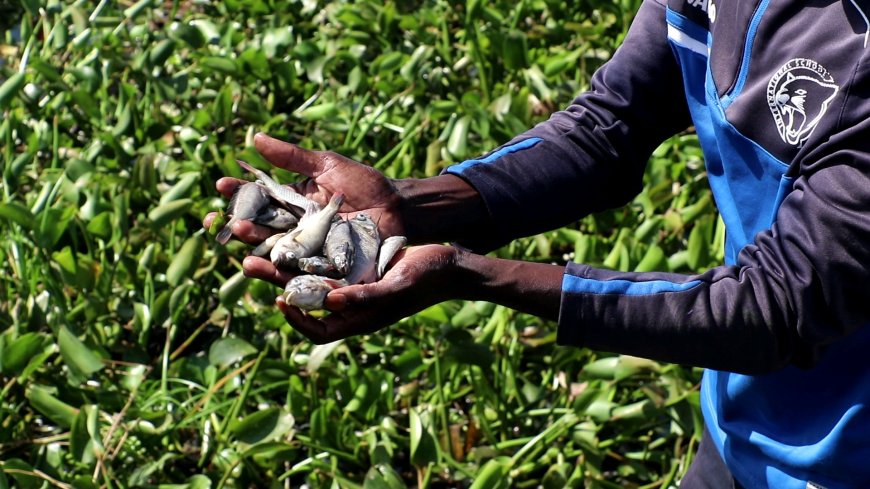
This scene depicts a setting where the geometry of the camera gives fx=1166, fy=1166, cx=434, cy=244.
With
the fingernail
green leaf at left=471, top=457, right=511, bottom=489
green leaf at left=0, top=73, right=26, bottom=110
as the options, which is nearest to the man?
the fingernail

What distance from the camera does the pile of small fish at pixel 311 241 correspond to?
940 mm

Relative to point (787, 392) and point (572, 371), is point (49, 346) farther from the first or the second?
point (787, 392)

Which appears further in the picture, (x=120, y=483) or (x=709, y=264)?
(x=709, y=264)

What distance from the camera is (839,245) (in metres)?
0.80

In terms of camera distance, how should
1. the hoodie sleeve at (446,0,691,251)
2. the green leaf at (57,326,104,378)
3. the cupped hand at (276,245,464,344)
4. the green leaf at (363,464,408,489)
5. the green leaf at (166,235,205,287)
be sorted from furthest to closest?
the green leaf at (166,235,205,287) < the green leaf at (57,326,104,378) < the green leaf at (363,464,408,489) < the hoodie sleeve at (446,0,691,251) < the cupped hand at (276,245,464,344)

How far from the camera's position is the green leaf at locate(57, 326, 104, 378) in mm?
1544

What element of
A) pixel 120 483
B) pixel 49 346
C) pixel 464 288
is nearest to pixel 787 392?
pixel 464 288

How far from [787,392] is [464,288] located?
296 millimetres

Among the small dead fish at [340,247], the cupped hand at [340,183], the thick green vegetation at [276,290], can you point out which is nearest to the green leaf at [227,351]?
the thick green vegetation at [276,290]

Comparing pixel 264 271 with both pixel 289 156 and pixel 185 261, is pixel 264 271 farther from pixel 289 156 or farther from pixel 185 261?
pixel 185 261

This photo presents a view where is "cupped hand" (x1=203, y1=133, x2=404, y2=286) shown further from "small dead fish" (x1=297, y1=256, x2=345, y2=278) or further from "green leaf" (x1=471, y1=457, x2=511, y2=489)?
"green leaf" (x1=471, y1=457, x2=511, y2=489)

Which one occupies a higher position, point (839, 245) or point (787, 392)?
point (839, 245)

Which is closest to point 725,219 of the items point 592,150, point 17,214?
point 592,150

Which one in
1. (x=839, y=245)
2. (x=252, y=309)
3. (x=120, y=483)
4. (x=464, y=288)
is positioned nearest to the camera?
(x=839, y=245)
